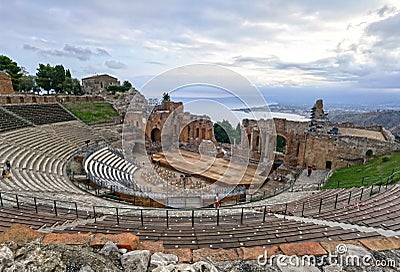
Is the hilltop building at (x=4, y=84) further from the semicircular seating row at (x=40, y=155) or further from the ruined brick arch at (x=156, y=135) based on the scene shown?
the ruined brick arch at (x=156, y=135)

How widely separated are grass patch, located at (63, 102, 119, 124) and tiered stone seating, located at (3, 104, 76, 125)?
1575 mm

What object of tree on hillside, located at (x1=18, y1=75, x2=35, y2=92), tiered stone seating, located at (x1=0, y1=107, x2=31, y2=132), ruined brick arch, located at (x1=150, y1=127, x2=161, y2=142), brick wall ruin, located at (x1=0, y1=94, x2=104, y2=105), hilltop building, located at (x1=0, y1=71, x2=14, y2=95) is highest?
tree on hillside, located at (x1=18, y1=75, x2=35, y2=92)

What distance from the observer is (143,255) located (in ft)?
8.31

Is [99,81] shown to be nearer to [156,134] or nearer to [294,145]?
[156,134]

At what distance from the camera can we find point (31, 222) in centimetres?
505

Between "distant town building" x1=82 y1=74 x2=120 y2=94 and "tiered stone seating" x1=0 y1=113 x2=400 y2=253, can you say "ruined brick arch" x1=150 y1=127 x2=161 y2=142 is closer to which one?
"tiered stone seating" x1=0 y1=113 x2=400 y2=253

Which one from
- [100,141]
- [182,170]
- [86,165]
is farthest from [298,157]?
[100,141]

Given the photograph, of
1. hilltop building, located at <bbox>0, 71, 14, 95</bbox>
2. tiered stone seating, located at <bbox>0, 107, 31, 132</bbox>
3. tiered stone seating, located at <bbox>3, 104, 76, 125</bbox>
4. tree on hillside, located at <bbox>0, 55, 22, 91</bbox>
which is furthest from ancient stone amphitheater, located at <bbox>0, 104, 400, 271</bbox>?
tree on hillside, located at <bbox>0, 55, 22, 91</bbox>

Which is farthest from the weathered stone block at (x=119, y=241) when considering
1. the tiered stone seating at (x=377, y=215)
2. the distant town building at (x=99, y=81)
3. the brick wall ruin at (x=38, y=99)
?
the distant town building at (x=99, y=81)

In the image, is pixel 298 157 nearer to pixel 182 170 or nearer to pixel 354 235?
pixel 182 170

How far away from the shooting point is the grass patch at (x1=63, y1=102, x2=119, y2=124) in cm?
3020

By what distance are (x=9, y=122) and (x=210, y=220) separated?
22236 mm

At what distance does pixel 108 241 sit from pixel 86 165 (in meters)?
16.3

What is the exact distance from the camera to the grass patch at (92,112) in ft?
99.1
